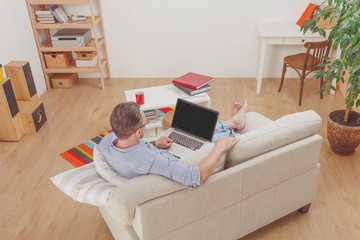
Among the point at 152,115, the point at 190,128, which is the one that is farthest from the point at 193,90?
the point at 190,128

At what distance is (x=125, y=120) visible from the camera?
6.06 feet

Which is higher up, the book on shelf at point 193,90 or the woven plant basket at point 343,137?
the book on shelf at point 193,90

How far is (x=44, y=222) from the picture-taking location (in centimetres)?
256

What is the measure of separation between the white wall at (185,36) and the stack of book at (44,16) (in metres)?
0.13

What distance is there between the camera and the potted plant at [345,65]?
2.60m

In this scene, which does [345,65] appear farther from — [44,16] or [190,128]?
[44,16]

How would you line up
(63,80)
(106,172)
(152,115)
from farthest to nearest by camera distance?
1. (63,80)
2. (152,115)
3. (106,172)

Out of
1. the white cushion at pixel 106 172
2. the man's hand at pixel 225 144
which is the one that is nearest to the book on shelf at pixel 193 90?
the man's hand at pixel 225 144

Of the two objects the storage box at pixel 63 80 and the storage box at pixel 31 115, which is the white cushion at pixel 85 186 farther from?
the storage box at pixel 63 80

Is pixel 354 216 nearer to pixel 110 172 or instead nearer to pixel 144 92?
pixel 110 172

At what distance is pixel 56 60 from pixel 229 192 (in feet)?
10.7

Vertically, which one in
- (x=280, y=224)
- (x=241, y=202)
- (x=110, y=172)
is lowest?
(x=280, y=224)

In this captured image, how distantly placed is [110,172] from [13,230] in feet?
3.51

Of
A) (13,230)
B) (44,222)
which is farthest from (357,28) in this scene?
(13,230)
